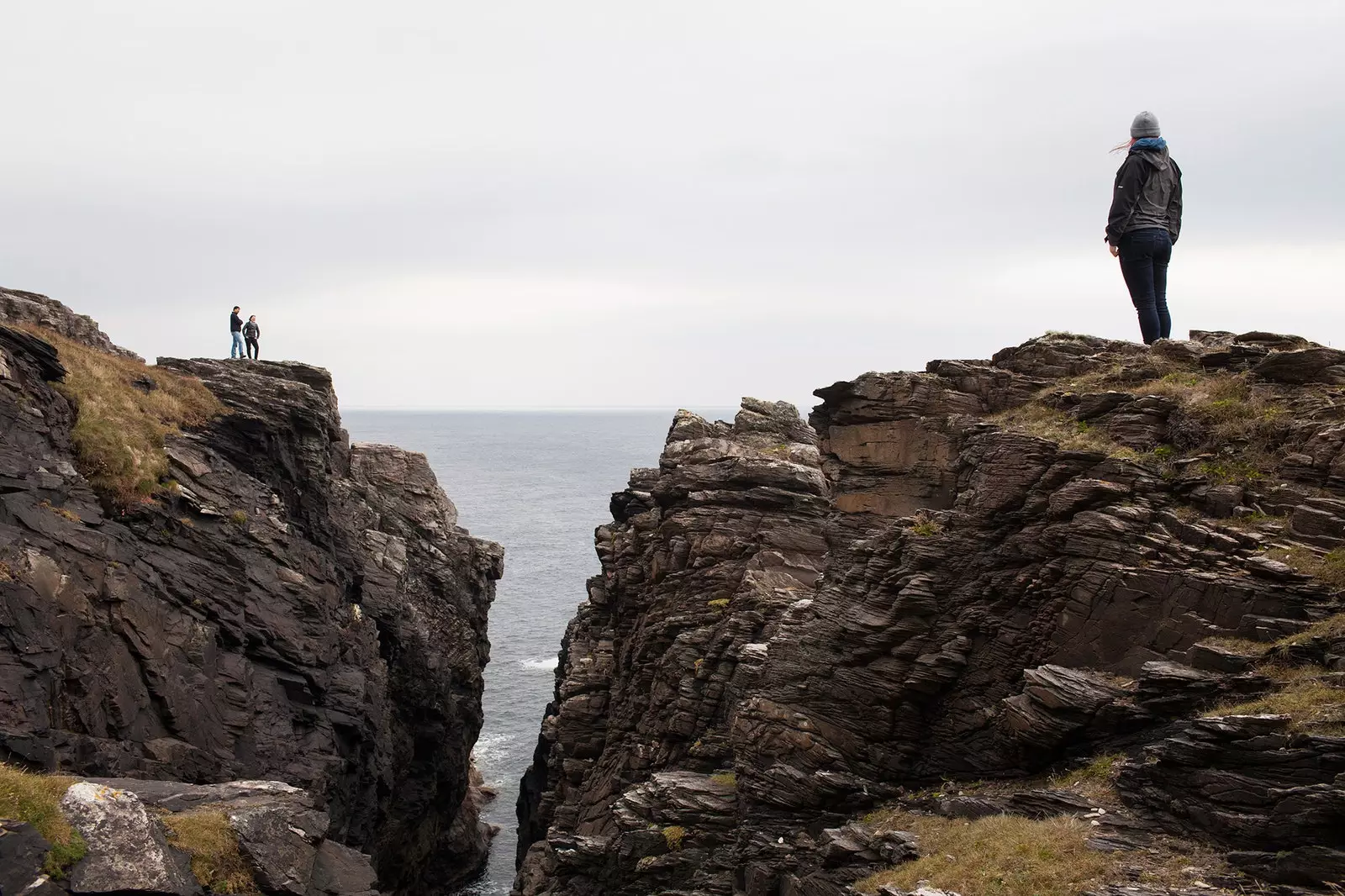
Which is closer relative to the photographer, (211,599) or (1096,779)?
(1096,779)

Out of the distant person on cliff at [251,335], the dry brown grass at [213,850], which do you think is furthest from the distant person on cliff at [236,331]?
the dry brown grass at [213,850]

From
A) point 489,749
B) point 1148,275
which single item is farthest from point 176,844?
point 489,749

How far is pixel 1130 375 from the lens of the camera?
28.2 metres

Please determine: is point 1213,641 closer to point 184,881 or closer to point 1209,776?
point 1209,776

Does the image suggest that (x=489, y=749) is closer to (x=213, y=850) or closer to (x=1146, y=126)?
(x=213, y=850)

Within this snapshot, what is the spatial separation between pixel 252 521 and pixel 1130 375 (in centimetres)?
3559

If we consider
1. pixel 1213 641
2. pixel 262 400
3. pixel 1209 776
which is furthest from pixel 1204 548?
pixel 262 400

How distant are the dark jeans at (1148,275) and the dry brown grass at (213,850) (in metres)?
27.2

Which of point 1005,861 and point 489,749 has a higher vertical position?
point 1005,861

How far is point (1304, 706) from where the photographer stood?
61.9 ft

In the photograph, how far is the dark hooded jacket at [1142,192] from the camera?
87.8 feet

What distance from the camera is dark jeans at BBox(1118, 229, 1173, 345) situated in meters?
26.9

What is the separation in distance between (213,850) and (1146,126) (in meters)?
29.8

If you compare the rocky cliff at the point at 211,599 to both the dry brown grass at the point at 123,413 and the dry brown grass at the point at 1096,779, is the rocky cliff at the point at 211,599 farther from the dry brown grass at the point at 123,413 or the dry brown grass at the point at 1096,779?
the dry brown grass at the point at 1096,779
